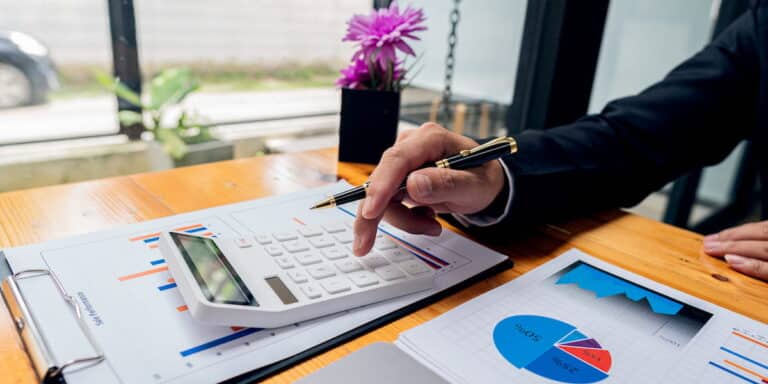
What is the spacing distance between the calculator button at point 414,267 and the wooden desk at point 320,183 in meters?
0.04

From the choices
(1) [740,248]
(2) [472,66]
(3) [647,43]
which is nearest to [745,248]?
(1) [740,248]

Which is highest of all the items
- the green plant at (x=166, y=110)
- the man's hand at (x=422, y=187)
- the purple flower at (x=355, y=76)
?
the purple flower at (x=355, y=76)

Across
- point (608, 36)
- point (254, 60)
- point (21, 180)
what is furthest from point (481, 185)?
point (254, 60)

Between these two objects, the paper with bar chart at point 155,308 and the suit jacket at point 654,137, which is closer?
the paper with bar chart at point 155,308

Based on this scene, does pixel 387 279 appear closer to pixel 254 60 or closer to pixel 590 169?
pixel 590 169

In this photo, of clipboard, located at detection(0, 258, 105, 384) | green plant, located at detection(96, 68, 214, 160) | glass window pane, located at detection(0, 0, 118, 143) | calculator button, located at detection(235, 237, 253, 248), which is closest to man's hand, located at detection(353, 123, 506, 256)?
calculator button, located at detection(235, 237, 253, 248)

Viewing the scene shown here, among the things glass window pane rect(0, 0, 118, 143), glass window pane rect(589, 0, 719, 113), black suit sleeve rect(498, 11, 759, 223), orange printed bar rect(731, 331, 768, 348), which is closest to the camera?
orange printed bar rect(731, 331, 768, 348)

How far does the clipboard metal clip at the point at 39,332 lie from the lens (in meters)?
0.32

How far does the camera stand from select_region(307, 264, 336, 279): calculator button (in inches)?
17.6

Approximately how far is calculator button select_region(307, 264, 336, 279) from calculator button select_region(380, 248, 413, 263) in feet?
0.22

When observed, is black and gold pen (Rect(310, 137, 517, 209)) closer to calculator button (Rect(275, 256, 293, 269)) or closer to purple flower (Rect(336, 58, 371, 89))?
calculator button (Rect(275, 256, 293, 269))

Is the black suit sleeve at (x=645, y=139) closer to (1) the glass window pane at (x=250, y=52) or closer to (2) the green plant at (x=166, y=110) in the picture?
(1) the glass window pane at (x=250, y=52)

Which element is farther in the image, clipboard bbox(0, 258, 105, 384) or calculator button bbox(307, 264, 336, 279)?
calculator button bbox(307, 264, 336, 279)

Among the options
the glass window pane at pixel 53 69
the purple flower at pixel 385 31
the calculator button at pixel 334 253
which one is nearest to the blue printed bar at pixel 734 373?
the calculator button at pixel 334 253
